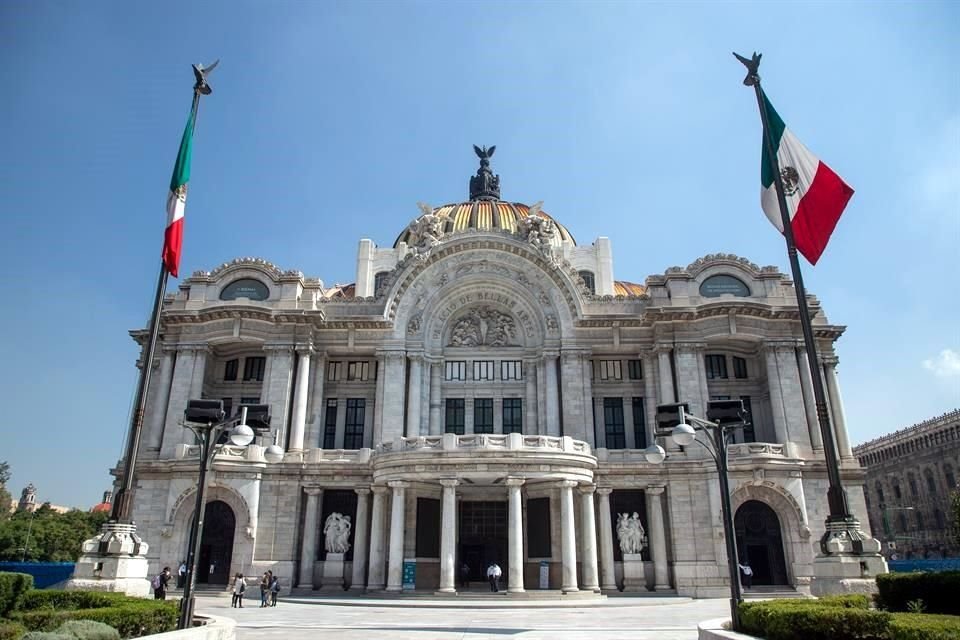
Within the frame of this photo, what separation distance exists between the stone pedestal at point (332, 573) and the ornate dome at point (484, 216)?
27.9m

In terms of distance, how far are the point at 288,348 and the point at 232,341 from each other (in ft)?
12.6

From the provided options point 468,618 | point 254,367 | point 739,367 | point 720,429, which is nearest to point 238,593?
point 468,618

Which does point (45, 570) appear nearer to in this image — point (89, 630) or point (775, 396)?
point (89, 630)

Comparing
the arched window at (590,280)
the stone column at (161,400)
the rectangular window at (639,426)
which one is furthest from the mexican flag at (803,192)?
the stone column at (161,400)

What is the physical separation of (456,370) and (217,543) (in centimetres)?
1820

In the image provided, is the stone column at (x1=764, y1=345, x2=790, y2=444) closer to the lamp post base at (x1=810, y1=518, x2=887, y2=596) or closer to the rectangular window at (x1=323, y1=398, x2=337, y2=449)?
the lamp post base at (x1=810, y1=518, x2=887, y2=596)

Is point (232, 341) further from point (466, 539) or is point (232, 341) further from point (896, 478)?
point (896, 478)

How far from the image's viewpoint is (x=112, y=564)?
21219 mm

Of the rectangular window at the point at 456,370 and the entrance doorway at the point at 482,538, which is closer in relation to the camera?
the entrance doorway at the point at 482,538

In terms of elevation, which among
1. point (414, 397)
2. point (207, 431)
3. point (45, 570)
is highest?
point (414, 397)

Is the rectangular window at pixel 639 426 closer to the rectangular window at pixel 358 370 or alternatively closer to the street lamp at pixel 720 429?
the rectangular window at pixel 358 370

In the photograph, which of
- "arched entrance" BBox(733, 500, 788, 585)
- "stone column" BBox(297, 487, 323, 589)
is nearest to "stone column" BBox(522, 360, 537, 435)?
"arched entrance" BBox(733, 500, 788, 585)

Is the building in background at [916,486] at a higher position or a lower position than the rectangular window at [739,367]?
lower

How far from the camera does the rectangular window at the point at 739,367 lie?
43.3 meters
